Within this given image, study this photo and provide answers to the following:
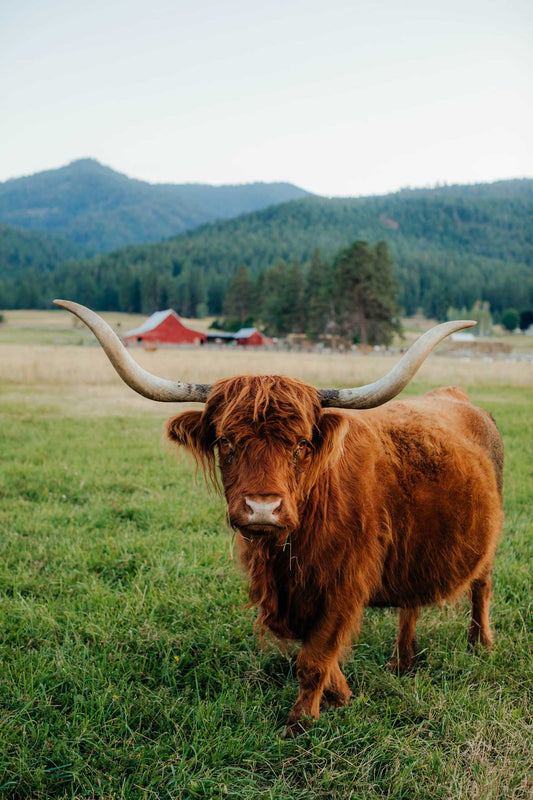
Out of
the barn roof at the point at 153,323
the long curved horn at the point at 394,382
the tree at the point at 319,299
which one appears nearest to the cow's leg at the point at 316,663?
the long curved horn at the point at 394,382

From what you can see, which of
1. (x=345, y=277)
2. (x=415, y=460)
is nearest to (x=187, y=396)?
(x=415, y=460)

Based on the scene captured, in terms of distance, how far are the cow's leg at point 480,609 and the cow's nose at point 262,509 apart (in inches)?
89.0

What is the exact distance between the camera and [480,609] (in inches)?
152

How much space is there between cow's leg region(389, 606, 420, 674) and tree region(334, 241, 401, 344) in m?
55.5

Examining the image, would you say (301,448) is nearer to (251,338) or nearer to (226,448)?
(226,448)

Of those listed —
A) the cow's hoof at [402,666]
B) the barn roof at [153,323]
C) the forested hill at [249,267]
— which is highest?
the forested hill at [249,267]

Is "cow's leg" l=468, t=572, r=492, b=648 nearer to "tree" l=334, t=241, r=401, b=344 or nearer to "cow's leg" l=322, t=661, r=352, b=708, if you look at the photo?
"cow's leg" l=322, t=661, r=352, b=708

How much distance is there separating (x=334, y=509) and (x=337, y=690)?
1138 mm

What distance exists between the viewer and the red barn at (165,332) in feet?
216

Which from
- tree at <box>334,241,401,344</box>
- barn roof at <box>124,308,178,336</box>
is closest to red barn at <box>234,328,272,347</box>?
barn roof at <box>124,308,178,336</box>

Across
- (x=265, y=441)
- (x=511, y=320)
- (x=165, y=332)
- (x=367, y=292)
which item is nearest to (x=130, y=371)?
(x=265, y=441)

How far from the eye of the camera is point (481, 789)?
94.0 inches

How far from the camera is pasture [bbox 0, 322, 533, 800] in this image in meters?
2.47

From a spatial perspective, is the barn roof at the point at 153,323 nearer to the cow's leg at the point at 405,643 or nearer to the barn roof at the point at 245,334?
the barn roof at the point at 245,334
